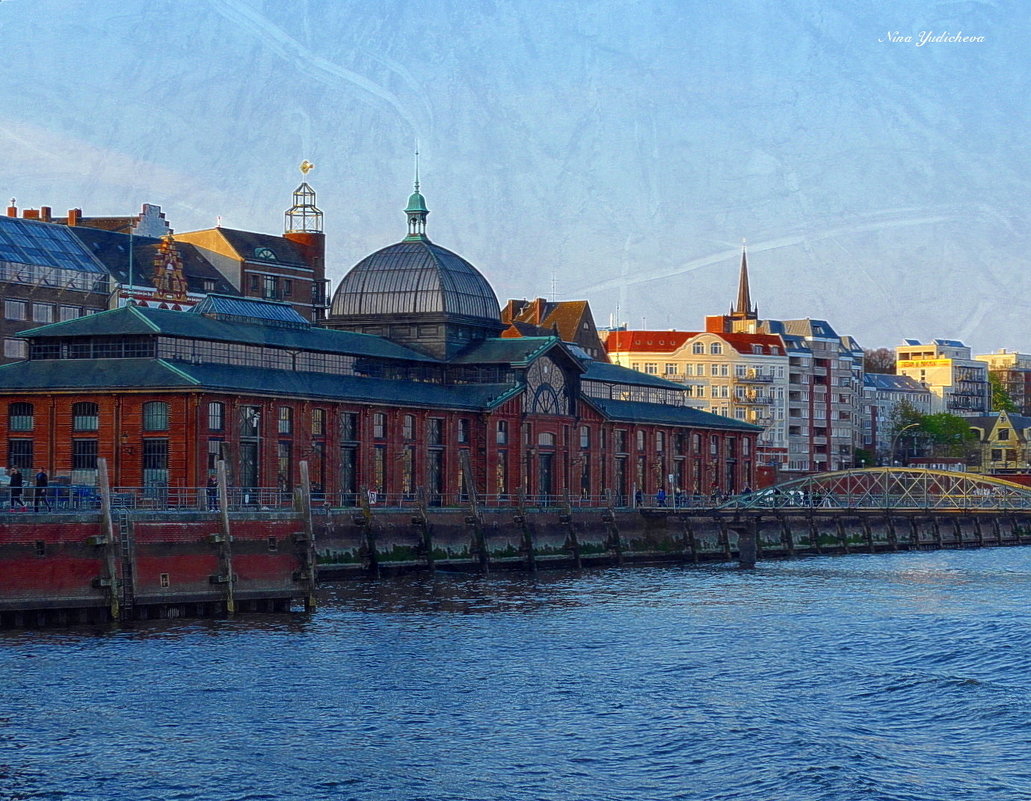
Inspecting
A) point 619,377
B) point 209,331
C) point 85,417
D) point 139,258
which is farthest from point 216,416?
point 139,258

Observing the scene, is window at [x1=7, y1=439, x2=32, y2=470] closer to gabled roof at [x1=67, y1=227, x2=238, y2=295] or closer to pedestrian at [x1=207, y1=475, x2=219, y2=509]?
pedestrian at [x1=207, y1=475, x2=219, y2=509]

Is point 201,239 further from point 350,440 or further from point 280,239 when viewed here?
point 350,440

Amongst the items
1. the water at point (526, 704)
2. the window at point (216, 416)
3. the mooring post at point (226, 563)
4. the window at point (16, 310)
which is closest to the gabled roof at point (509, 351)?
the window at point (216, 416)

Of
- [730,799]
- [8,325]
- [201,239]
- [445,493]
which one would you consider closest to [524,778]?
[730,799]

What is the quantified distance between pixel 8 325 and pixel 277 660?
9018 centimetres

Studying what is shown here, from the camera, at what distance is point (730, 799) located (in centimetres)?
4512

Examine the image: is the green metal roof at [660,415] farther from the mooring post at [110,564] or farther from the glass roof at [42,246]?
the mooring post at [110,564]

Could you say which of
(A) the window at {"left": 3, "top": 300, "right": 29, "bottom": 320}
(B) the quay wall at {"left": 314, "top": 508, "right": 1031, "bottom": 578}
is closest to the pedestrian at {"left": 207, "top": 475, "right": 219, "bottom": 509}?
(B) the quay wall at {"left": 314, "top": 508, "right": 1031, "bottom": 578}

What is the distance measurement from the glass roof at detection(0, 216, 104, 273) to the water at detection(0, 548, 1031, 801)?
2950 inches

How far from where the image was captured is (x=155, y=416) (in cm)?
10188

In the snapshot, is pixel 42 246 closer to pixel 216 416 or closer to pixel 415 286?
pixel 415 286

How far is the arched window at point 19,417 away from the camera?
10356 cm

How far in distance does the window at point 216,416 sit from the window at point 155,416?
8.04 ft

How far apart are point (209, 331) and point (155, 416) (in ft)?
29.6
